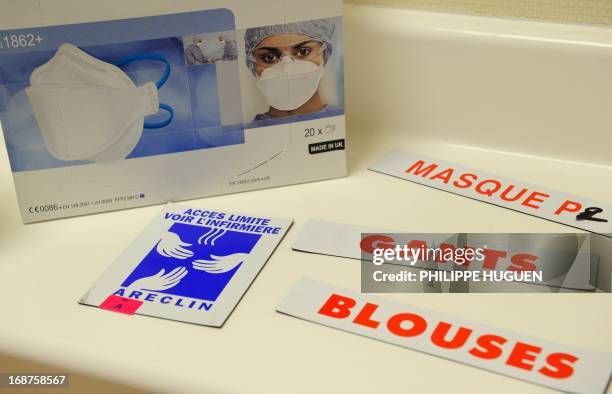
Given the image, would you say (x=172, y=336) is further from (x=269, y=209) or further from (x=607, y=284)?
(x=607, y=284)

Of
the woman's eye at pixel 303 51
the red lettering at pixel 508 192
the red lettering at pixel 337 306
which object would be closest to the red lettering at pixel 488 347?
the red lettering at pixel 337 306

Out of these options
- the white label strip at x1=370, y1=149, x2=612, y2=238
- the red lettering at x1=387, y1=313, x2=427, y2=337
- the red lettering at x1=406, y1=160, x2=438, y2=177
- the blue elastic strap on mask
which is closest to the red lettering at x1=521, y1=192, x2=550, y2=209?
the white label strip at x1=370, y1=149, x2=612, y2=238

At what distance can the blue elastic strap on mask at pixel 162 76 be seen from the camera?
717 millimetres

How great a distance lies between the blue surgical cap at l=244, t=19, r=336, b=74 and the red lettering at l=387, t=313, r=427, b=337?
0.28 m

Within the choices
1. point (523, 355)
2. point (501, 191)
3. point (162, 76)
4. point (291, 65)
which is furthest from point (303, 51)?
point (523, 355)

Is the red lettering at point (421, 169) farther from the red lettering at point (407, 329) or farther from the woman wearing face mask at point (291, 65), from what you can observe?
the red lettering at point (407, 329)

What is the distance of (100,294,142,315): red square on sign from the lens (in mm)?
643

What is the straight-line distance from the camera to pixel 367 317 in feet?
2.04

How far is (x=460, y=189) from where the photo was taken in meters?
0.79

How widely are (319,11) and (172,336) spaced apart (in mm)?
333

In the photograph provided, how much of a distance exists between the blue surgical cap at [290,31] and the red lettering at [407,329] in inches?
11.1

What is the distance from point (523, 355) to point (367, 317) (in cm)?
12

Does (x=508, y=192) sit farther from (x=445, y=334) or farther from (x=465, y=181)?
(x=445, y=334)

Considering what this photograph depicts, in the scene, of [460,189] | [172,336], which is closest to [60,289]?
[172,336]
